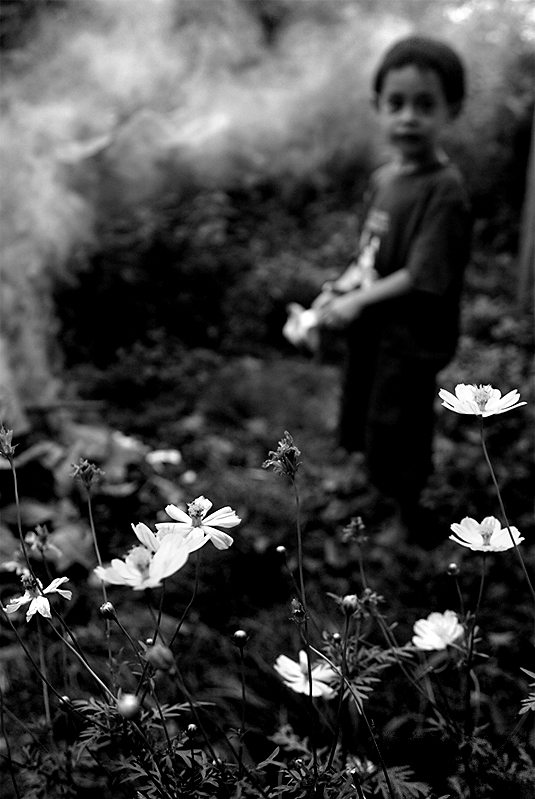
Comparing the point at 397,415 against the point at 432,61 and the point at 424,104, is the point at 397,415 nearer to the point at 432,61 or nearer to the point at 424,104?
the point at 424,104

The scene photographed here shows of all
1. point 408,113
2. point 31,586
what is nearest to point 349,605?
point 31,586

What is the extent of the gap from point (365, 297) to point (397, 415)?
1.50 feet

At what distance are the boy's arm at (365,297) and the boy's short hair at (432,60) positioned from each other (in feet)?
2.08

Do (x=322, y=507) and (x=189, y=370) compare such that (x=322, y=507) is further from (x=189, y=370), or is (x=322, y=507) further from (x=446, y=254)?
(x=189, y=370)

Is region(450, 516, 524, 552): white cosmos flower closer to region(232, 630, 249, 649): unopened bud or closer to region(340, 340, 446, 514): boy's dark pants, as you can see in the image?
region(232, 630, 249, 649): unopened bud

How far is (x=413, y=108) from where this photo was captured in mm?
2168

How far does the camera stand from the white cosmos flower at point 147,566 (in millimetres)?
557

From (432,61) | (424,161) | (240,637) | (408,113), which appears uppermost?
(432,61)

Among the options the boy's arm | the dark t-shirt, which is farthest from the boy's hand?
the dark t-shirt

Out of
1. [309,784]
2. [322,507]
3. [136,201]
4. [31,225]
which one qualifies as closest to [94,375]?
[31,225]

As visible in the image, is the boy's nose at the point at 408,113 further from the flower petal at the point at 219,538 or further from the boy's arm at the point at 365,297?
the flower petal at the point at 219,538

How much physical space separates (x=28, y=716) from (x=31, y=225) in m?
2.98

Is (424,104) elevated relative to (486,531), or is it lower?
elevated

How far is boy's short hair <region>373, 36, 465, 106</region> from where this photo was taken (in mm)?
2150
